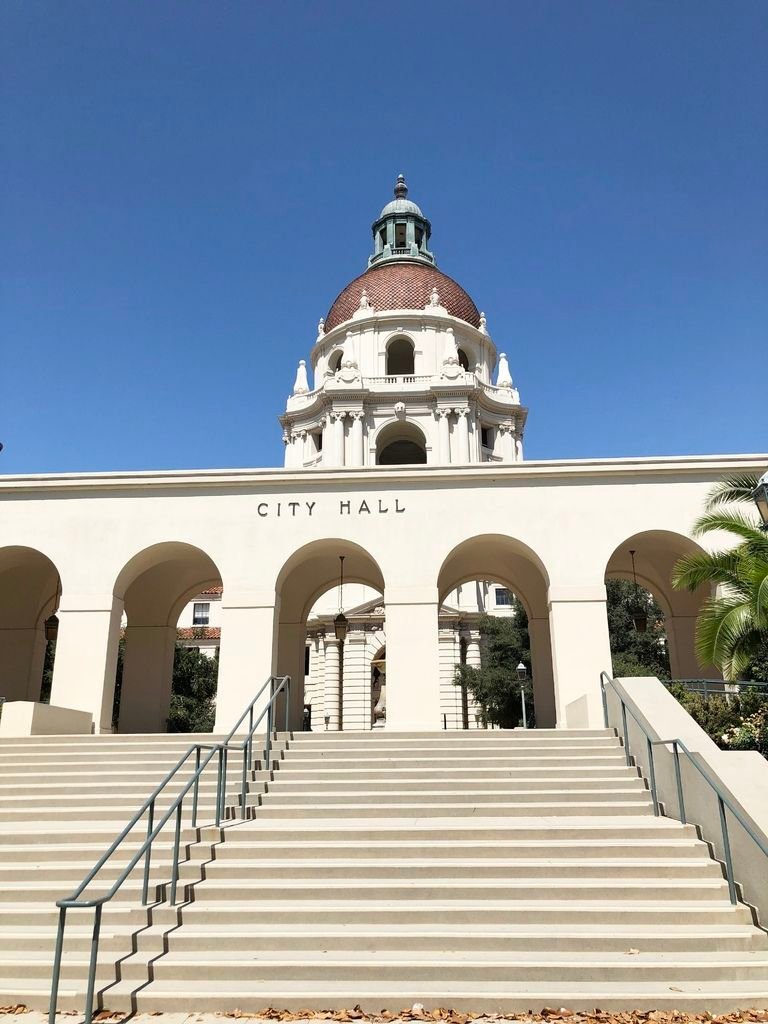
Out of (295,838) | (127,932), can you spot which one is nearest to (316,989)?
(127,932)

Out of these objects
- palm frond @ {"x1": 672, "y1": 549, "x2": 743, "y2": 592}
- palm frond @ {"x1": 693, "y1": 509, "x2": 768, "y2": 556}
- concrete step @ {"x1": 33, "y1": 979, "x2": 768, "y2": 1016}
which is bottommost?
concrete step @ {"x1": 33, "y1": 979, "x2": 768, "y2": 1016}

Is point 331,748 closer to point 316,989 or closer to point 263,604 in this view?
point 263,604

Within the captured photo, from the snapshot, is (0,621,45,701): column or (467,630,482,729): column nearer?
(0,621,45,701): column

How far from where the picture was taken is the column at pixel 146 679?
2042 centimetres

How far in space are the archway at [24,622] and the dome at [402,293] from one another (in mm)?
34215

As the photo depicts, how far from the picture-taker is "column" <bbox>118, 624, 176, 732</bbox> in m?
20.4

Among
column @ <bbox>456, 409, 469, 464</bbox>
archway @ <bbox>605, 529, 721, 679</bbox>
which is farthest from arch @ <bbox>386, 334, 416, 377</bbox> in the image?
archway @ <bbox>605, 529, 721, 679</bbox>

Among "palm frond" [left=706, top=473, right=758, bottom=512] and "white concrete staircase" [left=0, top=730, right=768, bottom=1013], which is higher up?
"palm frond" [left=706, top=473, right=758, bottom=512]

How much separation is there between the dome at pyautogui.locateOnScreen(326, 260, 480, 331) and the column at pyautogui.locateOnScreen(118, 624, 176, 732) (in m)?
34.1

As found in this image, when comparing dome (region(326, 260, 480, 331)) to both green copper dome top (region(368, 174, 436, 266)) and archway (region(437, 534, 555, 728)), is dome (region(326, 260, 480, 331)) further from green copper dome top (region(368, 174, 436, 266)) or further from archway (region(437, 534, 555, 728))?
archway (region(437, 534, 555, 728))

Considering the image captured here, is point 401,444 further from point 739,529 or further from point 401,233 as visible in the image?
point 739,529

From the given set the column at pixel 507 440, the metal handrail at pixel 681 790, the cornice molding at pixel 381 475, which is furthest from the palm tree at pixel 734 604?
the column at pixel 507 440

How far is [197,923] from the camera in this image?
742cm

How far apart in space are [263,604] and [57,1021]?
452 inches
